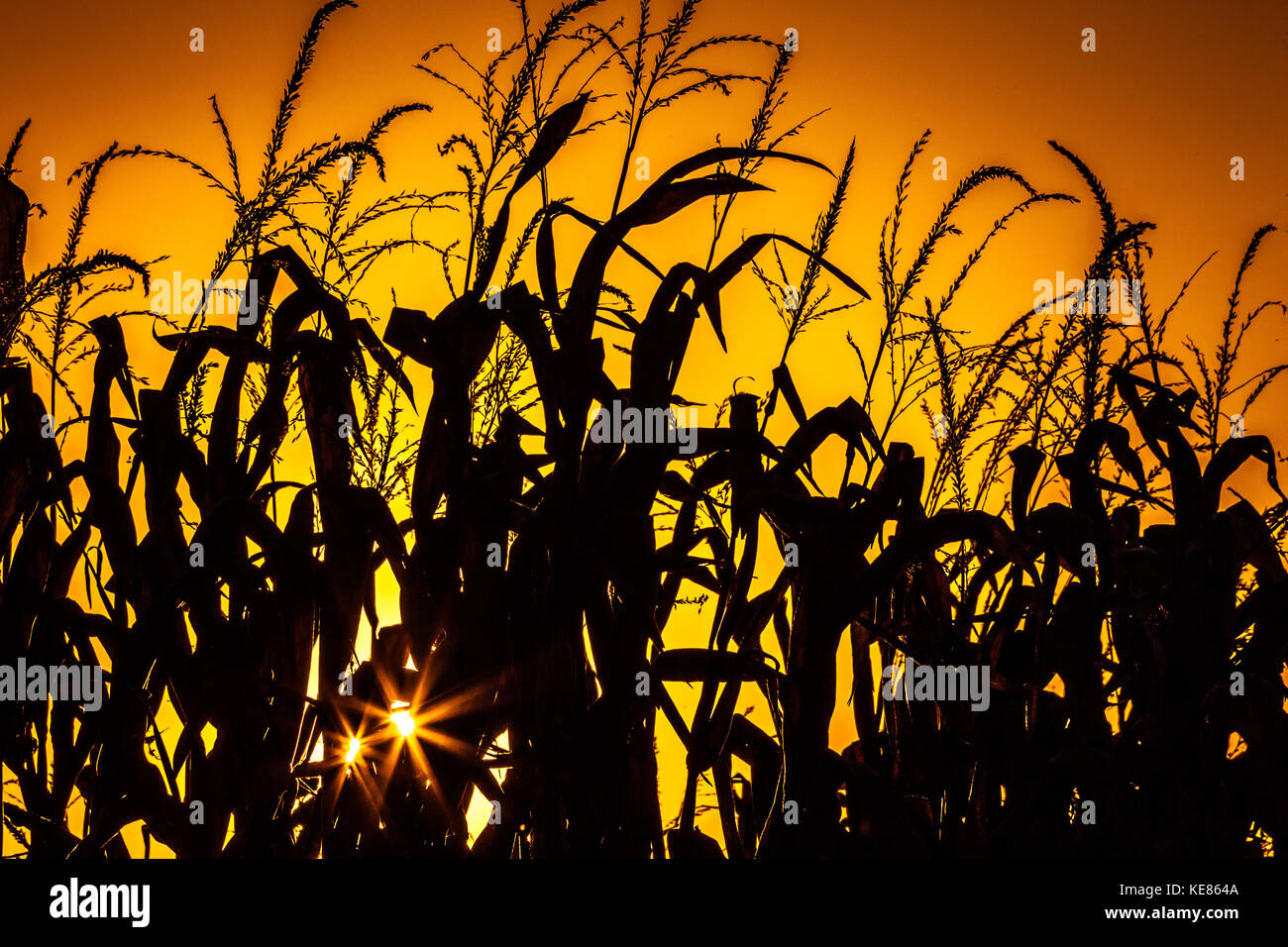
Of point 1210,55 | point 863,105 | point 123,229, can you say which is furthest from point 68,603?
point 1210,55

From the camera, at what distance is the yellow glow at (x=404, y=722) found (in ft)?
2.66

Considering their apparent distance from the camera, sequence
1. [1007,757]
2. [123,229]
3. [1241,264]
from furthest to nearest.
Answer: [123,229], [1241,264], [1007,757]

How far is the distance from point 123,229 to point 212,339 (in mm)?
767

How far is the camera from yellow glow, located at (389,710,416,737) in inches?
31.9

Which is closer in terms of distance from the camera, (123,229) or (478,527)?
(478,527)

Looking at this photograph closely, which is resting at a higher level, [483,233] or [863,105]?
[863,105]

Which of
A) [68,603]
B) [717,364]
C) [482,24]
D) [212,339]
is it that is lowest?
[68,603]

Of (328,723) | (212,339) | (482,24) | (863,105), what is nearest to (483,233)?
(212,339)

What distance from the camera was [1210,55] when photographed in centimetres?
177

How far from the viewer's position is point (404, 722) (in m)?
0.81

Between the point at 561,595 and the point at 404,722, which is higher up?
the point at 561,595

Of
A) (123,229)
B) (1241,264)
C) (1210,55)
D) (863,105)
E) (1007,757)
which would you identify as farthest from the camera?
(1210,55)
